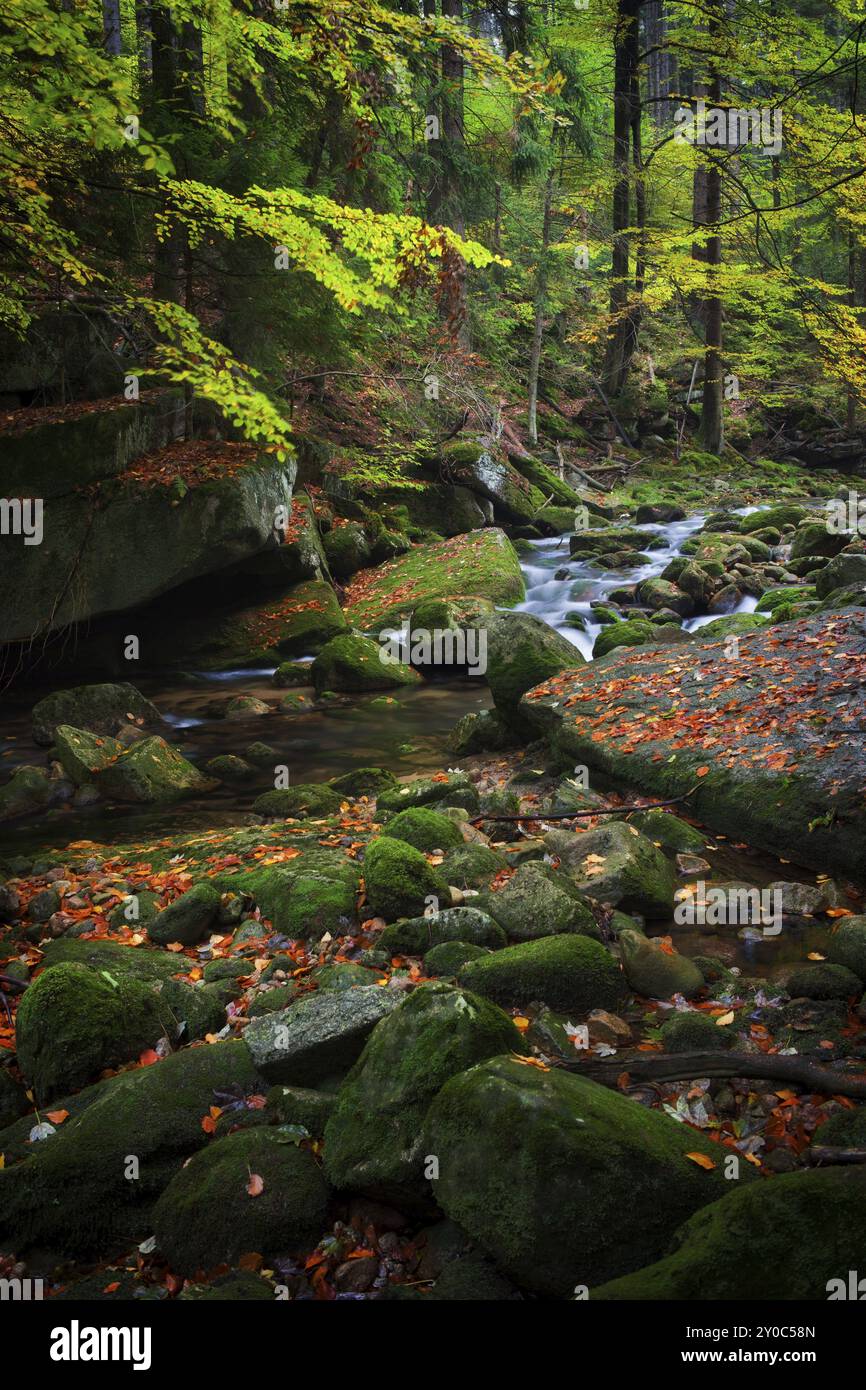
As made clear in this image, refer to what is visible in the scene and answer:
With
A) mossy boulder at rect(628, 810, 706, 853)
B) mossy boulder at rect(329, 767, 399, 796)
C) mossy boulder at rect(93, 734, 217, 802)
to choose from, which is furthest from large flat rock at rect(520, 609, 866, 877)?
mossy boulder at rect(93, 734, 217, 802)

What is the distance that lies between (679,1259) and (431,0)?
94.9 ft

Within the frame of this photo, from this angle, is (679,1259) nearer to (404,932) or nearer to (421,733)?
(404,932)

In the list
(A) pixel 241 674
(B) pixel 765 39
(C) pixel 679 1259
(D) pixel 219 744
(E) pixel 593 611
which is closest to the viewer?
(C) pixel 679 1259

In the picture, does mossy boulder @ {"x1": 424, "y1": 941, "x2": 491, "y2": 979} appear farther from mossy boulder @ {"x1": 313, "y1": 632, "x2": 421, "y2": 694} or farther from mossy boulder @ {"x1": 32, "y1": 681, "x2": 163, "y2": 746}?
mossy boulder @ {"x1": 313, "y1": 632, "x2": 421, "y2": 694}

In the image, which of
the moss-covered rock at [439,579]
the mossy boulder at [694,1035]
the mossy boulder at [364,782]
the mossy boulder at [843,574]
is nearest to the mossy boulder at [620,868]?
the mossy boulder at [694,1035]

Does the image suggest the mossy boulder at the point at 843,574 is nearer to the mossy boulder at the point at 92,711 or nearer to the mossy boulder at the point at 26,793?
the mossy boulder at the point at 92,711

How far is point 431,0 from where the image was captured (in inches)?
915

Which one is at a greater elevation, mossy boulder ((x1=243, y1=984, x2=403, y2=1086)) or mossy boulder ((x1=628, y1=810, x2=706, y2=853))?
mossy boulder ((x1=628, y1=810, x2=706, y2=853))

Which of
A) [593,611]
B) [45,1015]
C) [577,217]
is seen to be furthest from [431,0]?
[45,1015]

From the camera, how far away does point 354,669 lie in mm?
13125

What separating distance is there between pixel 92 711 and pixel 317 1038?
27.6ft

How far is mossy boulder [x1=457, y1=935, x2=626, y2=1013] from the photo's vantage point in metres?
4.45

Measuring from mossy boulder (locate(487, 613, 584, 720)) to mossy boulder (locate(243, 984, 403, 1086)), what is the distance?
5993mm

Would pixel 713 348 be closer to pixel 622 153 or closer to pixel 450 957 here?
pixel 622 153
